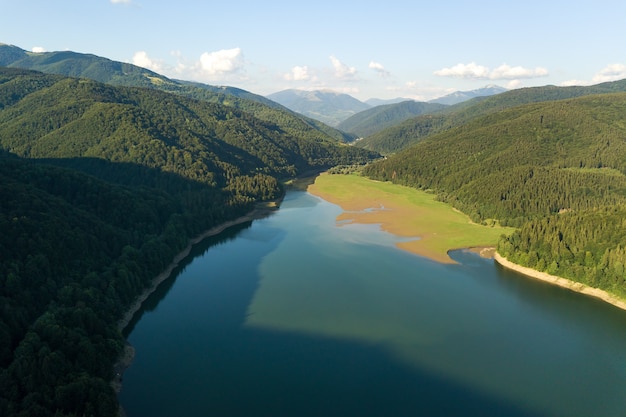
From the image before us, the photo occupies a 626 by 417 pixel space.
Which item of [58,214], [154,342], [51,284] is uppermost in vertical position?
[58,214]

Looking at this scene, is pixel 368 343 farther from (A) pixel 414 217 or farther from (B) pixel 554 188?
(B) pixel 554 188

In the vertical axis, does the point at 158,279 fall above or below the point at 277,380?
above

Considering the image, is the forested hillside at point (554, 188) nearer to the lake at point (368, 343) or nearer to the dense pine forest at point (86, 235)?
the lake at point (368, 343)

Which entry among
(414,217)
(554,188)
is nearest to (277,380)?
(414,217)

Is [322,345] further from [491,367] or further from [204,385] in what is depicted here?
[491,367]

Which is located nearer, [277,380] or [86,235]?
[277,380]

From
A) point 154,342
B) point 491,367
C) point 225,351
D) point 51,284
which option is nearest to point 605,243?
point 491,367

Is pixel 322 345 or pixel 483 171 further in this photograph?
pixel 483 171

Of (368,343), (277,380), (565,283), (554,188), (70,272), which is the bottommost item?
(277,380)
